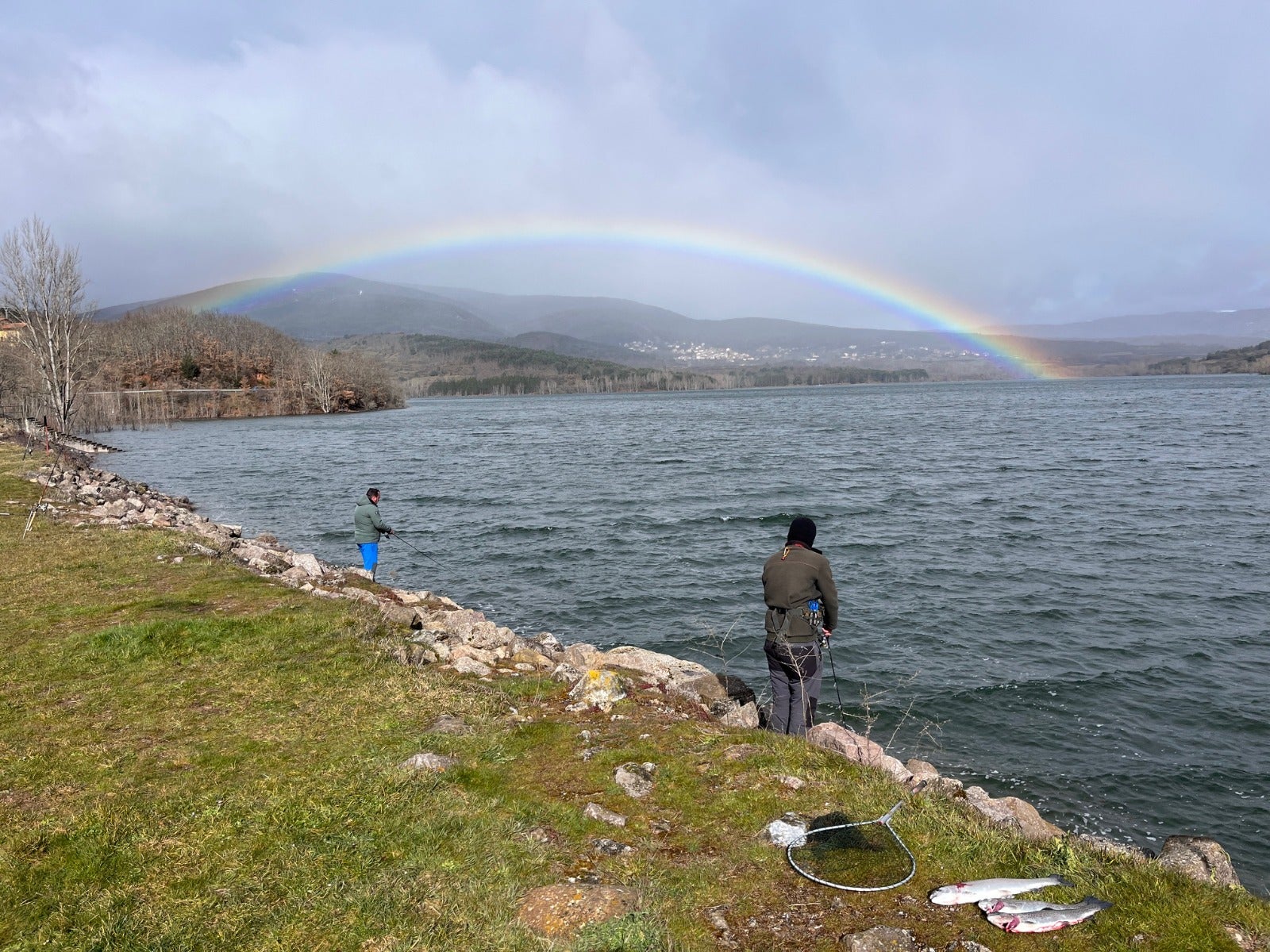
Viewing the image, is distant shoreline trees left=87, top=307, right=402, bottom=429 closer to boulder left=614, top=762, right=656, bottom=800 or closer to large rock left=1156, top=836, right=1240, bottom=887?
boulder left=614, top=762, right=656, bottom=800

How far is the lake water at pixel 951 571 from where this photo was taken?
12.2 meters

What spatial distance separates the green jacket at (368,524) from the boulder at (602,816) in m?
14.3

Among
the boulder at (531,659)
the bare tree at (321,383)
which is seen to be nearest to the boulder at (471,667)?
the boulder at (531,659)

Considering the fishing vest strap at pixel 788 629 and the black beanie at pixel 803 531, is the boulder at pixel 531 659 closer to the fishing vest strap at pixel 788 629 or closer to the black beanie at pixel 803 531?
the fishing vest strap at pixel 788 629

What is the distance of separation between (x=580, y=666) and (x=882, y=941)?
783 cm

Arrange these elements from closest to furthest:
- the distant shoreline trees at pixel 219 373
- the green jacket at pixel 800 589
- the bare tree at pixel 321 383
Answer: the green jacket at pixel 800 589
the distant shoreline trees at pixel 219 373
the bare tree at pixel 321 383

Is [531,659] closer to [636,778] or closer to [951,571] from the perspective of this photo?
[636,778]

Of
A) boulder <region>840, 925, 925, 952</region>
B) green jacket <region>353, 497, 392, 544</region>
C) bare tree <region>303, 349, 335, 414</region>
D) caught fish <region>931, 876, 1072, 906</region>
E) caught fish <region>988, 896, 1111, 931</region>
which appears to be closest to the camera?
boulder <region>840, 925, 925, 952</region>

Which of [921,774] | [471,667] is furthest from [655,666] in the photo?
[921,774]

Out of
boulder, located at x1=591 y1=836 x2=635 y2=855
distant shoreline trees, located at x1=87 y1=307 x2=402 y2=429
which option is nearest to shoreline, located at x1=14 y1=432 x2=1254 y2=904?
boulder, located at x1=591 y1=836 x2=635 y2=855

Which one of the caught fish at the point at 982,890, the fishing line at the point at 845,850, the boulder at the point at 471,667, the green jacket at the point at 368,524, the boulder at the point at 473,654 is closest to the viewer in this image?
the caught fish at the point at 982,890

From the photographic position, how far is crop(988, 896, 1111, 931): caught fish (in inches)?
201

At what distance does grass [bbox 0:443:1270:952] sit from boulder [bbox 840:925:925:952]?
0.14 m

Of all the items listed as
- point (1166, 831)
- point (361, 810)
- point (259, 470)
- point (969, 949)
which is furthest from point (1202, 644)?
point (259, 470)
